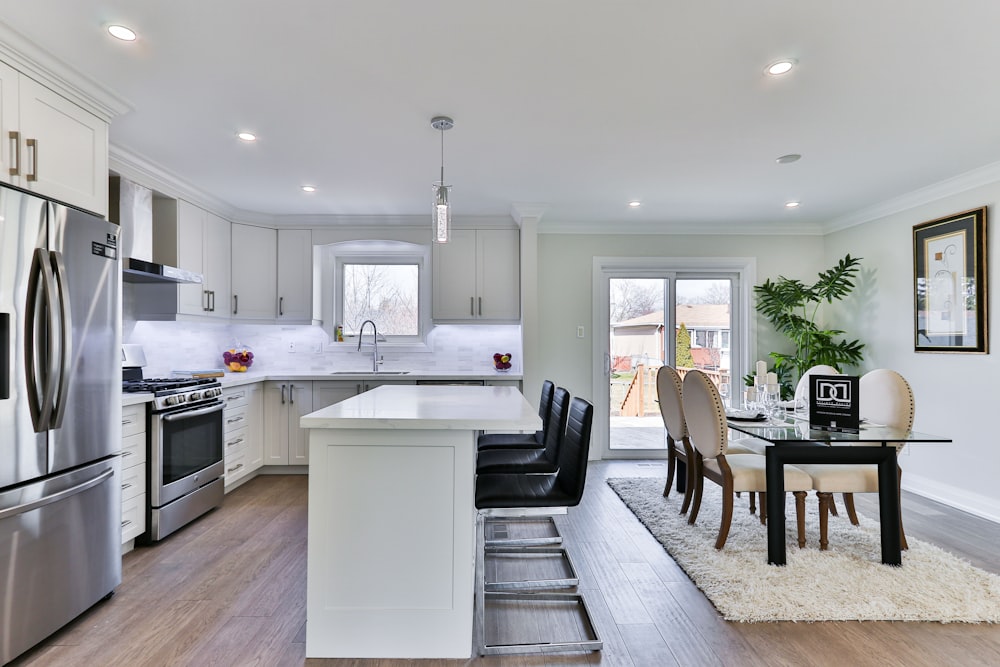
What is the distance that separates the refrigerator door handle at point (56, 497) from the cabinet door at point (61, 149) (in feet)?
4.00

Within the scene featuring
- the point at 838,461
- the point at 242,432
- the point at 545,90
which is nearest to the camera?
the point at 545,90

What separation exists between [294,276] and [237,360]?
0.94 meters

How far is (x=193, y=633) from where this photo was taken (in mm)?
2174

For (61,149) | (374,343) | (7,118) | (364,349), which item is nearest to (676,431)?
(374,343)

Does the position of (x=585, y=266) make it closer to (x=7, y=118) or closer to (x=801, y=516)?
(x=801, y=516)

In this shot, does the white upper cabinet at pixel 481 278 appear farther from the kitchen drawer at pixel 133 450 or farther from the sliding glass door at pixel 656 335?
the kitchen drawer at pixel 133 450

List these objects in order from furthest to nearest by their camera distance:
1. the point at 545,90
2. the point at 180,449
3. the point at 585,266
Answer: the point at 585,266 < the point at 180,449 < the point at 545,90

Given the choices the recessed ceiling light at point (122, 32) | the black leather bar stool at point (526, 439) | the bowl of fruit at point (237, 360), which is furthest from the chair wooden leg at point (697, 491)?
the bowl of fruit at point (237, 360)

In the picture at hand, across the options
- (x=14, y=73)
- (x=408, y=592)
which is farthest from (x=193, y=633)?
(x=14, y=73)

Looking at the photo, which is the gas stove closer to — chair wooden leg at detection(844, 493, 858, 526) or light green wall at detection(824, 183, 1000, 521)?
chair wooden leg at detection(844, 493, 858, 526)

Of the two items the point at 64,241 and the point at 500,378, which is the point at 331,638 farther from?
the point at 500,378

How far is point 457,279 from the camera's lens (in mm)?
5051

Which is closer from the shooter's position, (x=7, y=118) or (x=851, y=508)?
(x=7, y=118)

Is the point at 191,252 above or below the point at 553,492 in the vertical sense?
above
